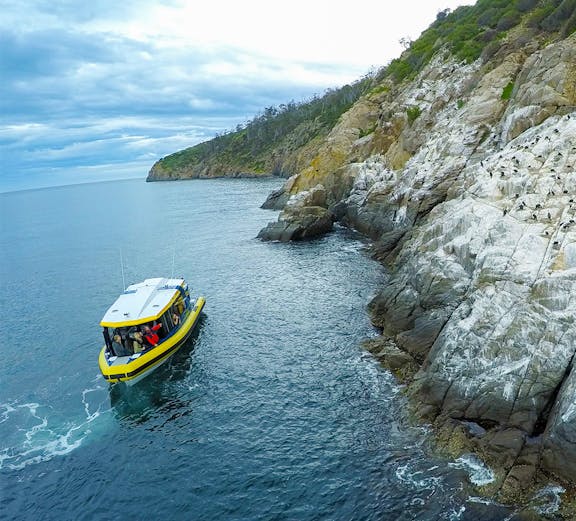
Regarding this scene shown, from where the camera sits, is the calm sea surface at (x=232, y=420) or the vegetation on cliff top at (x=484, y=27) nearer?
the calm sea surface at (x=232, y=420)

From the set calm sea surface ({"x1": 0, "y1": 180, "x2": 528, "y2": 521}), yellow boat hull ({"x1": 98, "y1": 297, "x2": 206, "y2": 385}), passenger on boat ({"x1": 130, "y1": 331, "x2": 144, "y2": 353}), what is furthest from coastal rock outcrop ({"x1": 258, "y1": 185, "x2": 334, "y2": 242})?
passenger on boat ({"x1": 130, "y1": 331, "x2": 144, "y2": 353})

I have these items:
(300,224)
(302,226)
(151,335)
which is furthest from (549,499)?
(300,224)

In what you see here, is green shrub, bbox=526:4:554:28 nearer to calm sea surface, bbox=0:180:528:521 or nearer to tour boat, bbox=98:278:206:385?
calm sea surface, bbox=0:180:528:521

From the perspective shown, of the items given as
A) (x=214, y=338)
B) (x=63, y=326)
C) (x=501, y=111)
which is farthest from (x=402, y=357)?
(x=501, y=111)

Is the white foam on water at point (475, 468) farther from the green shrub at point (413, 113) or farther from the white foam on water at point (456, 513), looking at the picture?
the green shrub at point (413, 113)

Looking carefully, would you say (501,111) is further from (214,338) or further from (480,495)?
(480,495)

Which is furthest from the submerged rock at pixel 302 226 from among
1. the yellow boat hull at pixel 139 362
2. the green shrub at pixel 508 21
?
the green shrub at pixel 508 21
